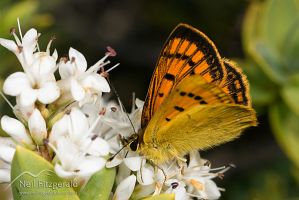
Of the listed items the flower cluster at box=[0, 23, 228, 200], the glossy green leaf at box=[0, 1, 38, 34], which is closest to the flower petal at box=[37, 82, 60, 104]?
the flower cluster at box=[0, 23, 228, 200]

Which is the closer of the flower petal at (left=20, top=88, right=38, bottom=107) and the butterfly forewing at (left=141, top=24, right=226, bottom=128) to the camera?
the flower petal at (left=20, top=88, right=38, bottom=107)

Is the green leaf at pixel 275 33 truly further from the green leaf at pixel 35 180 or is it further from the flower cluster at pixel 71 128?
the green leaf at pixel 35 180

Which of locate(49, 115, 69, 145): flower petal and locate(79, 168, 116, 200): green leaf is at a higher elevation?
locate(49, 115, 69, 145): flower petal

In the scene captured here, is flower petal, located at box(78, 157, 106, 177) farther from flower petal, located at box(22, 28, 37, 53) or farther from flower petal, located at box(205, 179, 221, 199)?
flower petal, located at box(205, 179, 221, 199)

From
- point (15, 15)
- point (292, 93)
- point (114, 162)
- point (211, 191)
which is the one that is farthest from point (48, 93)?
point (292, 93)

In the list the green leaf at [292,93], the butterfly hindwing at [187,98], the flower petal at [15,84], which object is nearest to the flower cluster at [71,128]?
the flower petal at [15,84]

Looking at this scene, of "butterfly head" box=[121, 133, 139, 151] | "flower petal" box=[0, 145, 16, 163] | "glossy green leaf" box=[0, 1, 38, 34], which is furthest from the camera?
"glossy green leaf" box=[0, 1, 38, 34]
